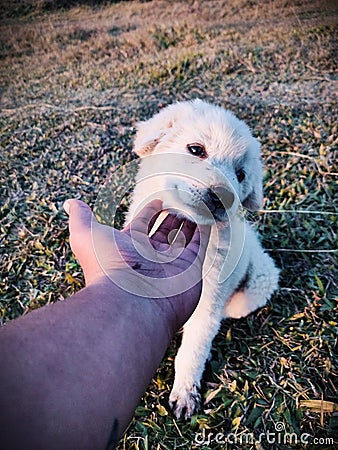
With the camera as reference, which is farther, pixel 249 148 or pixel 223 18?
pixel 223 18

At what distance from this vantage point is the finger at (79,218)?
1668 mm

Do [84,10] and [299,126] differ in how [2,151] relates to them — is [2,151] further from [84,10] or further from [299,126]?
[299,126]

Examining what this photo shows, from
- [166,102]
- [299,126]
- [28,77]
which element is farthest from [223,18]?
[28,77]

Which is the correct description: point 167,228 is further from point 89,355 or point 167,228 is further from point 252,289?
point 89,355

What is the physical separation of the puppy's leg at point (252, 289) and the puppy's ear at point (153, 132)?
885 mm

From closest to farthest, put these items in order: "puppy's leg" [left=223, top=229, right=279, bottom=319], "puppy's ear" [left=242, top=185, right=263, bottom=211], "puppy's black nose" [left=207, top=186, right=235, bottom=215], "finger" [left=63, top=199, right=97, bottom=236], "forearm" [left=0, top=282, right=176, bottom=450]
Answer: "forearm" [left=0, top=282, right=176, bottom=450] → "finger" [left=63, top=199, right=97, bottom=236] → "puppy's black nose" [left=207, top=186, right=235, bottom=215] → "puppy's ear" [left=242, top=185, right=263, bottom=211] → "puppy's leg" [left=223, top=229, right=279, bottom=319]

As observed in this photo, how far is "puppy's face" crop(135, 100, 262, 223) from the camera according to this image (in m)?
1.86

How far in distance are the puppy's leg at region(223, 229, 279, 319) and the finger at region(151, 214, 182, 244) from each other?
2.19 feet

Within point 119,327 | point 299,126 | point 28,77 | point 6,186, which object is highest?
point 119,327

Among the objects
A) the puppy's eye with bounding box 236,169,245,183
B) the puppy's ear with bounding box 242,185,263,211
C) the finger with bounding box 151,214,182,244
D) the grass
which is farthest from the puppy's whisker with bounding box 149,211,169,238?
the grass

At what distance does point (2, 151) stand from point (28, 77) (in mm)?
1274

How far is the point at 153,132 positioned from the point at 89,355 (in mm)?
1440

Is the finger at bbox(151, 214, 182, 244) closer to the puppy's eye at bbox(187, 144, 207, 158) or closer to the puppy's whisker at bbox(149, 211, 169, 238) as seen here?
the puppy's whisker at bbox(149, 211, 169, 238)

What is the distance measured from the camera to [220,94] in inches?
168
